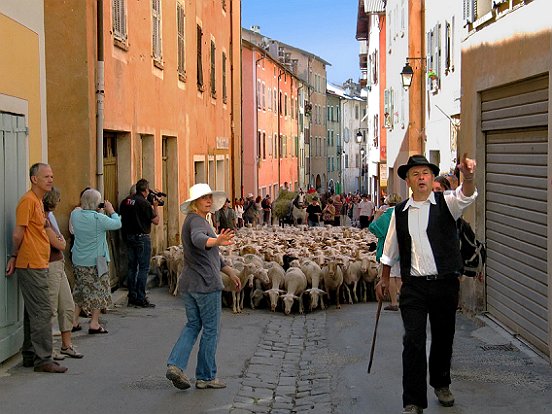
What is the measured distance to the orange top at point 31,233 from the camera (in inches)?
347

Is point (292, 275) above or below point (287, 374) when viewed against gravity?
above

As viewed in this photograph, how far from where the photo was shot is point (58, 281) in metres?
9.56

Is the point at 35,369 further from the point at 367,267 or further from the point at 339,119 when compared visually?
the point at 339,119

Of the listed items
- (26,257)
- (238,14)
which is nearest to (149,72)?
(26,257)

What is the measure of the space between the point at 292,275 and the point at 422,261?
7642 mm

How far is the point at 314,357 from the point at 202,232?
305 centimetres

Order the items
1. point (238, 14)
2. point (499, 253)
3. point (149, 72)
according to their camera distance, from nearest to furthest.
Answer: point (499, 253), point (149, 72), point (238, 14)

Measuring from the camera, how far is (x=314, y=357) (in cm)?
1077

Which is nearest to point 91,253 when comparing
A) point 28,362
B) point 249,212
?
point 28,362

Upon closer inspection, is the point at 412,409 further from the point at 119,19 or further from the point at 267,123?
the point at 267,123

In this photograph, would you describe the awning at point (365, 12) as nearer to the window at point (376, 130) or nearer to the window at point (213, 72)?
the window at point (376, 130)

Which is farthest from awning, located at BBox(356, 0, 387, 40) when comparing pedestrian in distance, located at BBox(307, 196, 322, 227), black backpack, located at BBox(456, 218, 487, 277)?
black backpack, located at BBox(456, 218, 487, 277)

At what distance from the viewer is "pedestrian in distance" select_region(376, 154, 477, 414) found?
717 cm

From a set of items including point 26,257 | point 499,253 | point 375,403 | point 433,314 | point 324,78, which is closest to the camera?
point 433,314
